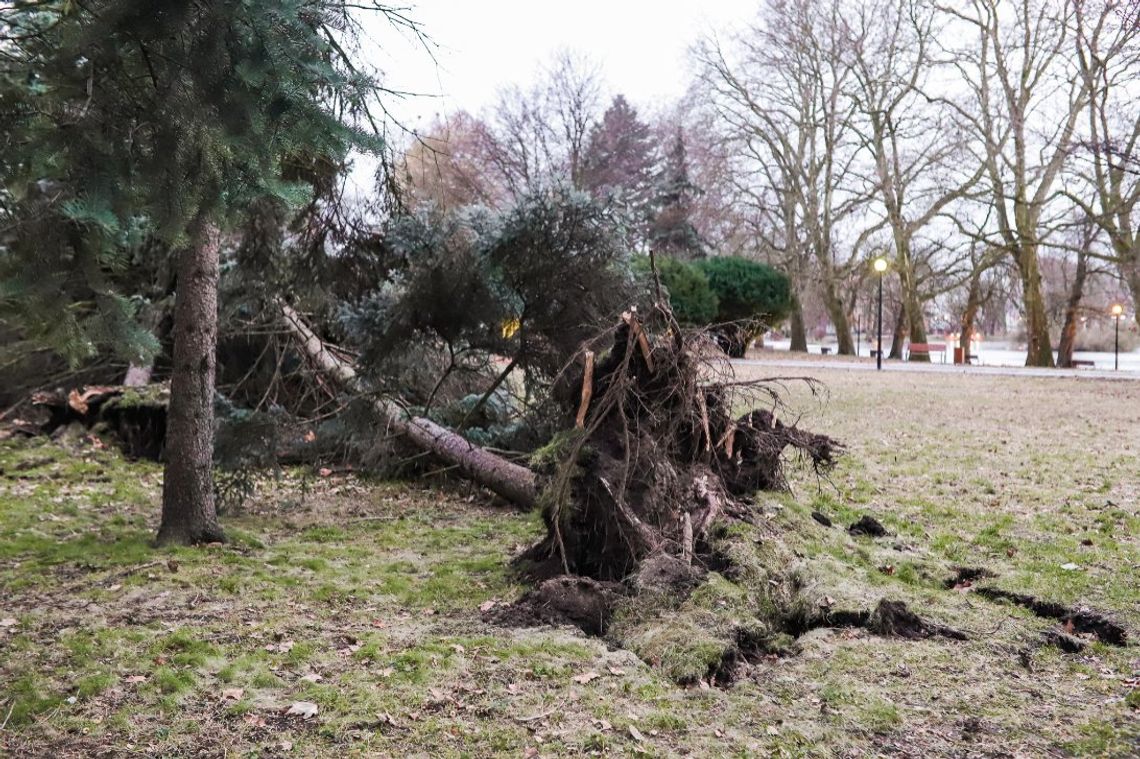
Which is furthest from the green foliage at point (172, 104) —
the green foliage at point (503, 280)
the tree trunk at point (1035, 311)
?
the tree trunk at point (1035, 311)

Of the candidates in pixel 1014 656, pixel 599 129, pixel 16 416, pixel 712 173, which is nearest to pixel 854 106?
pixel 712 173

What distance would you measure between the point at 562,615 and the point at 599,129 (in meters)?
31.7

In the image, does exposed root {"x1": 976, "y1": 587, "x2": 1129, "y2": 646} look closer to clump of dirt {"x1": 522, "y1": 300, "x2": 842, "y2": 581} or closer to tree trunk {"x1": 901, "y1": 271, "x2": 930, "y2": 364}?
clump of dirt {"x1": 522, "y1": 300, "x2": 842, "y2": 581}

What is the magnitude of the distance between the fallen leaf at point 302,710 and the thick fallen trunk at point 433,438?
339 cm

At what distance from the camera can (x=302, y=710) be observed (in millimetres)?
3598

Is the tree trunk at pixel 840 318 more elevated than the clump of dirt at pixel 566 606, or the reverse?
the tree trunk at pixel 840 318

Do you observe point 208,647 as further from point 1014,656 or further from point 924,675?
point 1014,656

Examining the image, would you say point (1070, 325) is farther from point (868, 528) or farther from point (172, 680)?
point (172, 680)

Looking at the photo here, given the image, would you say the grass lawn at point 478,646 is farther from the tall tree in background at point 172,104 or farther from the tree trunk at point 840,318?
the tree trunk at point 840,318

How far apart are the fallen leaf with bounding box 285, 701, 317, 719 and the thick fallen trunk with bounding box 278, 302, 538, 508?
339 cm

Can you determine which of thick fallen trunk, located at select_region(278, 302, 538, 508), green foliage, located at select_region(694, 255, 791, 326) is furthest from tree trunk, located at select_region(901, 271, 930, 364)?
thick fallen trunk, located at select_region(278, 302, 538, 508)

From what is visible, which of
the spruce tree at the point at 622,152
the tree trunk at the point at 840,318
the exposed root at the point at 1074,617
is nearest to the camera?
the exposed root at the point at 1074,617

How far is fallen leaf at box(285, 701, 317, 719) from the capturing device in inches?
140

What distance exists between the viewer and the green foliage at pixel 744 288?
26.9 meters
